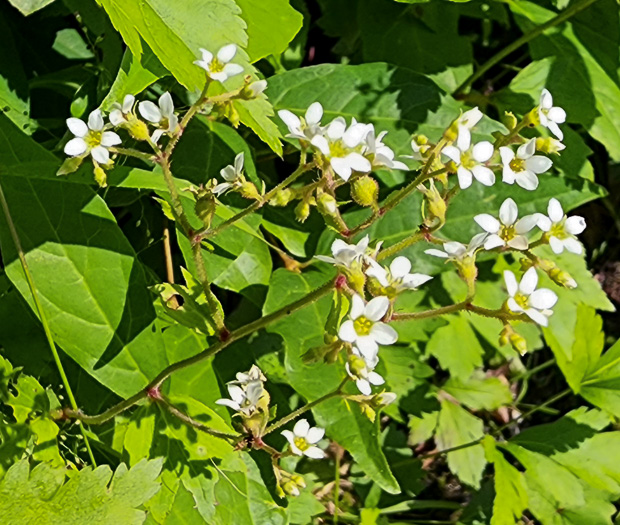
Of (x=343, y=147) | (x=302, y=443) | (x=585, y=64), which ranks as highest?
(x=343, y=147)

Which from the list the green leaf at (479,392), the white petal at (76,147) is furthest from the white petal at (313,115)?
the green leaf at (479,392)

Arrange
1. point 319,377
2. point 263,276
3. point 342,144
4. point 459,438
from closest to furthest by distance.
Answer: point 342,144, point 319,377, point 263,276, point 459,438

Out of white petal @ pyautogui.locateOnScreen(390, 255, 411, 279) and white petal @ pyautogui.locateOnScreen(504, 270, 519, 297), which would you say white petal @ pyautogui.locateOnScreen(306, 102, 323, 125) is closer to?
white petal @ pyautogui.locateOnScreen(390, 255, 411, 279)

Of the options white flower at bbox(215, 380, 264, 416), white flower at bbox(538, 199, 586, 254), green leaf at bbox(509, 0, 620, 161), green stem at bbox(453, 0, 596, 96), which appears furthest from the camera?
green leaf at bbox(509, 0, 620, 161)

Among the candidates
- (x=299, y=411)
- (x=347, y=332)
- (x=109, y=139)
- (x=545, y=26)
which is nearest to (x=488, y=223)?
(x=347, y=332)

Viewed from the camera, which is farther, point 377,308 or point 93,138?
point 93,138

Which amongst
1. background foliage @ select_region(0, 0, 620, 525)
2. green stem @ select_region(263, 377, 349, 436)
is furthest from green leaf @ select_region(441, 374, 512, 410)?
green stem @ select_region(263, 377, 349, 436)

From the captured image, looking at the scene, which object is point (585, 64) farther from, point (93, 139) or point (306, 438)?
point (93, 139)

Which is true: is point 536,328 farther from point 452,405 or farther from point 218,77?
point 218,77
